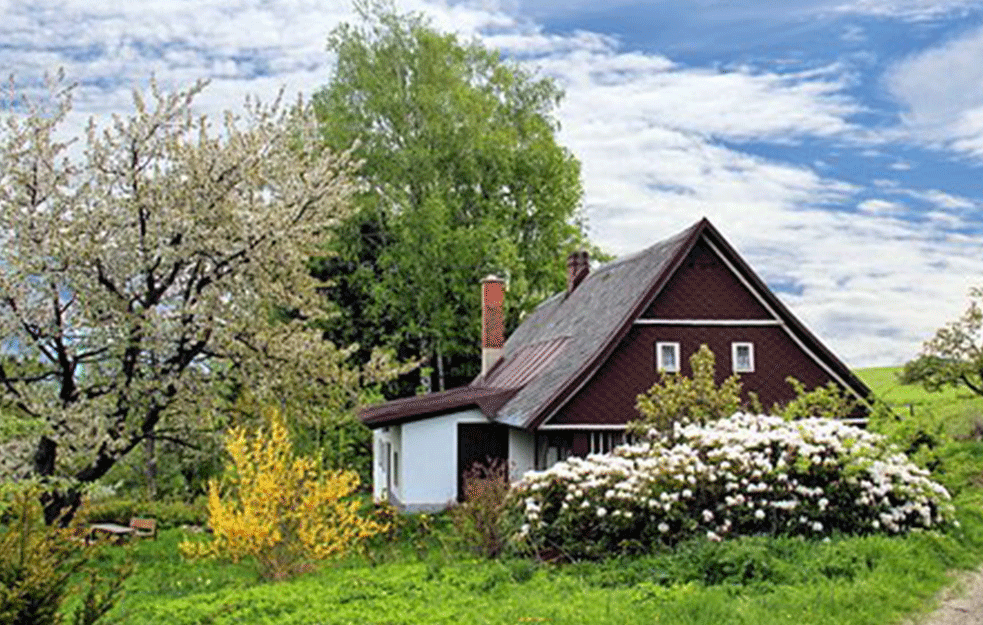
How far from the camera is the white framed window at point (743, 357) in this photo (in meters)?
22.4

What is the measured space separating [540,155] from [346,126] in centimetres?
693

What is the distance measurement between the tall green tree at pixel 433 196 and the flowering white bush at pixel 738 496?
21.0m

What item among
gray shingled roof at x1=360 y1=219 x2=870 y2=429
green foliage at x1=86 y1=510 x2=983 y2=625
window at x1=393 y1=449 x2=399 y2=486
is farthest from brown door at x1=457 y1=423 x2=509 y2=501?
green foliage at x1=86 y1=510 x2=983 y2=625

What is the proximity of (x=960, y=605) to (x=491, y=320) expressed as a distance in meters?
22.5

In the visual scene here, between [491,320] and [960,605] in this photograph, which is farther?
[491,320]

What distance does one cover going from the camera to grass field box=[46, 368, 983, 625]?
905 centimetres

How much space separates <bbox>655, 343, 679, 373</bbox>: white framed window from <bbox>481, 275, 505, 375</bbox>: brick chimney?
9.70 meters

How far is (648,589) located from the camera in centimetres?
984

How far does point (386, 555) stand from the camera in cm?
1551

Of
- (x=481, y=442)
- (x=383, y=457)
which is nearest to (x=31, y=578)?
(x=481, y=442)

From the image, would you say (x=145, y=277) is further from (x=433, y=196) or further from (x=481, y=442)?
(x=433, y=196)

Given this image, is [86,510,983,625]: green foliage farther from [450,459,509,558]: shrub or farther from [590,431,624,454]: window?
[590,431,624,454]: window

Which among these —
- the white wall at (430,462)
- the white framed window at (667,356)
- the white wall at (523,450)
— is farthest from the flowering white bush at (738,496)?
the white wall at (430,462)

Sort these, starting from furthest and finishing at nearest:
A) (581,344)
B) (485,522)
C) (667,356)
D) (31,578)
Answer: (581,344) < (667,356) < (485,522) < (31,578)
